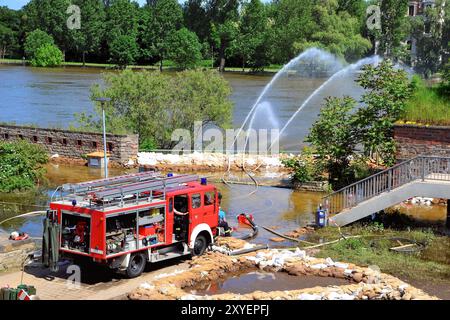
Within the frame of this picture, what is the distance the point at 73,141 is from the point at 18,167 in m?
7.51

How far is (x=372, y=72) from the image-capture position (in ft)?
89.4

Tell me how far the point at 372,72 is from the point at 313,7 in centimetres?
7290

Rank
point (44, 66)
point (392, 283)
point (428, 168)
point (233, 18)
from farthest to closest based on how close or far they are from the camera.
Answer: point (233, 18) → point (44, 66) → point (428, 168) → point (392, 283)

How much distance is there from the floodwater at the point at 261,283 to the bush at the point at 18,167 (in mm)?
12818

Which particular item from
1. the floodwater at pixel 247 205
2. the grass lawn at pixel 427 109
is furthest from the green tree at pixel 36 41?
the grass lawn at pixel 427 109

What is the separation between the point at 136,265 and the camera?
1655 centimetres

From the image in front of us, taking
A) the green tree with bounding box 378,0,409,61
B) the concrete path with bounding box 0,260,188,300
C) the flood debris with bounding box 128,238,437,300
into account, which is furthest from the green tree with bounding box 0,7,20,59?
the concrete path with bounding box 0,260,188,300

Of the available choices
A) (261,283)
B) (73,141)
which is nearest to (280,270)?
(261,283)

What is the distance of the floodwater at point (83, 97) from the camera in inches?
2112

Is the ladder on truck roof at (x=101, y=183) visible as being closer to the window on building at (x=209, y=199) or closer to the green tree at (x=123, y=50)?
the window on building at (x=209, y=199)

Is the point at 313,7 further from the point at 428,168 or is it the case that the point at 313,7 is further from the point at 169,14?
the point at 428,168

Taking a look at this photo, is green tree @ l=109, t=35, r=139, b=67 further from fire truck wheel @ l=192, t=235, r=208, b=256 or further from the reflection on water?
fire truck wheel @ l=192, t=235, r=208, b=256

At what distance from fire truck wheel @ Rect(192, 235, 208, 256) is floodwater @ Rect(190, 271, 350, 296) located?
1.48 metres

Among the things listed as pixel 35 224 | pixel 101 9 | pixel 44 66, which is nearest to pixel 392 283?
pixel 35 224
